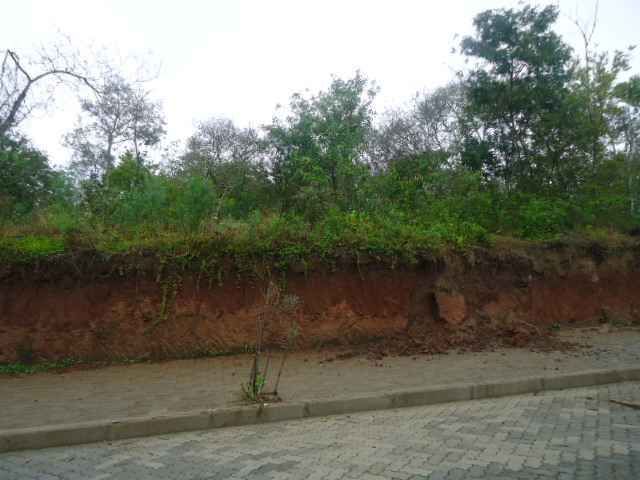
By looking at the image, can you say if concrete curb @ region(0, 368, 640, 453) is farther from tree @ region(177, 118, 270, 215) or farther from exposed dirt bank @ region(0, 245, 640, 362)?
Result: tree @ region(177, 118, 270, 215)

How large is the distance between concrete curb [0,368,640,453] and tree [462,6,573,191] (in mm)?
9211

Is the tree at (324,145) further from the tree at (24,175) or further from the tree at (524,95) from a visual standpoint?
the tree at (24,175)

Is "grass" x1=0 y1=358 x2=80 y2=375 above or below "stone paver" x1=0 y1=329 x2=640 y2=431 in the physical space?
above

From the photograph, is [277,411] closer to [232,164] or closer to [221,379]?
[221,379]

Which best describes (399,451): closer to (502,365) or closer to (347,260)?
(502,365)

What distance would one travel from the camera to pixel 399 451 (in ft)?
14.5

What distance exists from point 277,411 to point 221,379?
6.08ft

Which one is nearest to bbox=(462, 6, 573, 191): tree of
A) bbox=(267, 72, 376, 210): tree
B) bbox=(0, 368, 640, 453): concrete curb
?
bbox=(267, 72, 376, 210): tree

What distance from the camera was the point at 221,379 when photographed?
725cm

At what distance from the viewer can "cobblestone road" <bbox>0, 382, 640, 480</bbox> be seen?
12.9 feet

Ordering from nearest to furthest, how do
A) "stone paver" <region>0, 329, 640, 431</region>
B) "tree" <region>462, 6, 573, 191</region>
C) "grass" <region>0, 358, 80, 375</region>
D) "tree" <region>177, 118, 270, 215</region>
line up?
"stone paver" <region>0, 329, 640, 431</region> < "grass" <region>0, 358, 80, 375</region> < "tree" <region>462, 6, 573, 191</region> < "tree" <region>177, 118, 270, 215</region>

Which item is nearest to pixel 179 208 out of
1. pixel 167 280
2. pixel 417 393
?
pixel 167 280

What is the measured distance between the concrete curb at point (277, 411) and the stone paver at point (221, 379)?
0.85 ft

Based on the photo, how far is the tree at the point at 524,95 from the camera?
577 inches
